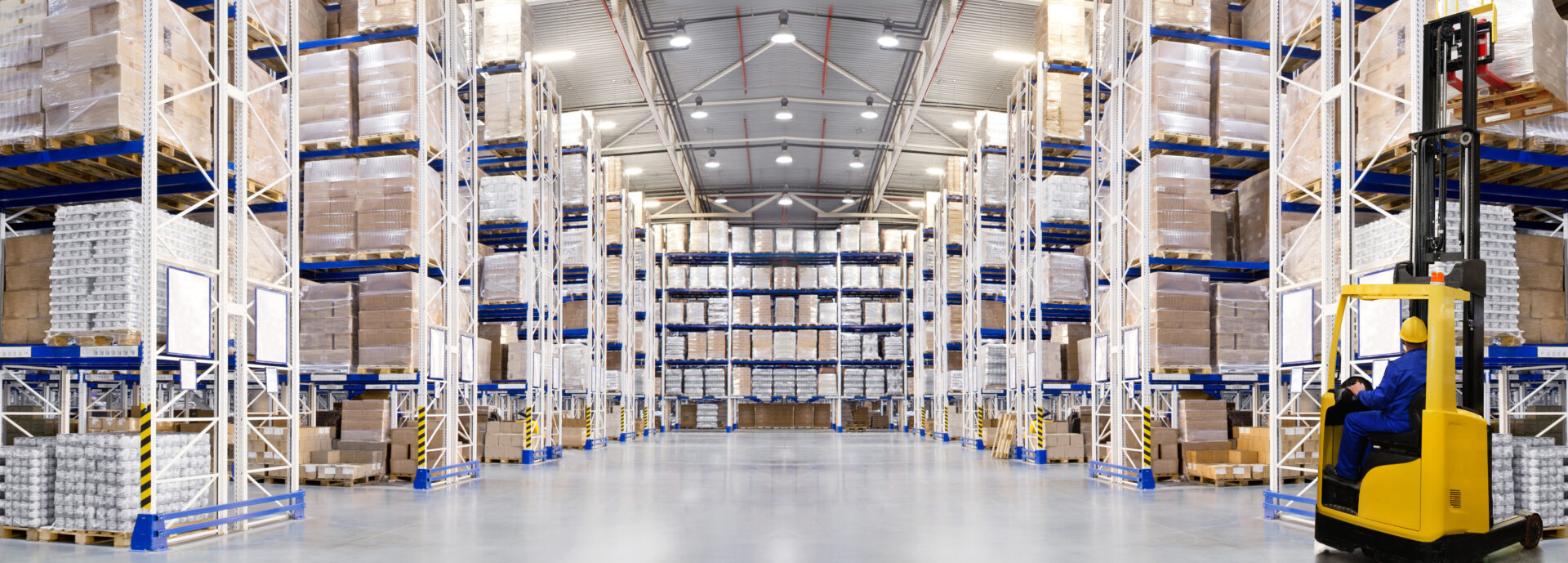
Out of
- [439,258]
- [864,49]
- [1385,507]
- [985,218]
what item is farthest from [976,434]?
[1385,507]

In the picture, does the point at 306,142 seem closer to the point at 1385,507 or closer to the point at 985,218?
the point at 1385,507

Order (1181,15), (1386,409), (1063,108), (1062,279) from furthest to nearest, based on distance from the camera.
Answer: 1. (1062,279)
2. (1063,108)
3. (1181,15)
4. (1386,409)

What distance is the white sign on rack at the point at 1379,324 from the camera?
7727mm

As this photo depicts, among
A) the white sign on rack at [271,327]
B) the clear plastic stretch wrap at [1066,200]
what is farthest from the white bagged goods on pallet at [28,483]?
the clear plastic stretch wrap at [1066,200]

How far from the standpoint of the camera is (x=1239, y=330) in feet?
39.4

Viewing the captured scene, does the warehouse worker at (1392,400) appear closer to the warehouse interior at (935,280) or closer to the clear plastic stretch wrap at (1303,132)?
the warehouse interior at (935,280)

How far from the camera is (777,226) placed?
115 feet

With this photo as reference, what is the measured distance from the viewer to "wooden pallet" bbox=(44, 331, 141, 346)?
7.35 meters

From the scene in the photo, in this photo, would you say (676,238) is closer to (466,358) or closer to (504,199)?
(504,199)

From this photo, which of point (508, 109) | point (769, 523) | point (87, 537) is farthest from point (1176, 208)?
point (87, 537)

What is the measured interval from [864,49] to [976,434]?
24.8ft

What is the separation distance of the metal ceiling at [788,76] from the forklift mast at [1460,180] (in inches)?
440

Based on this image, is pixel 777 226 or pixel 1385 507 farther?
pixel 777 226

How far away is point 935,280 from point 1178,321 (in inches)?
505
